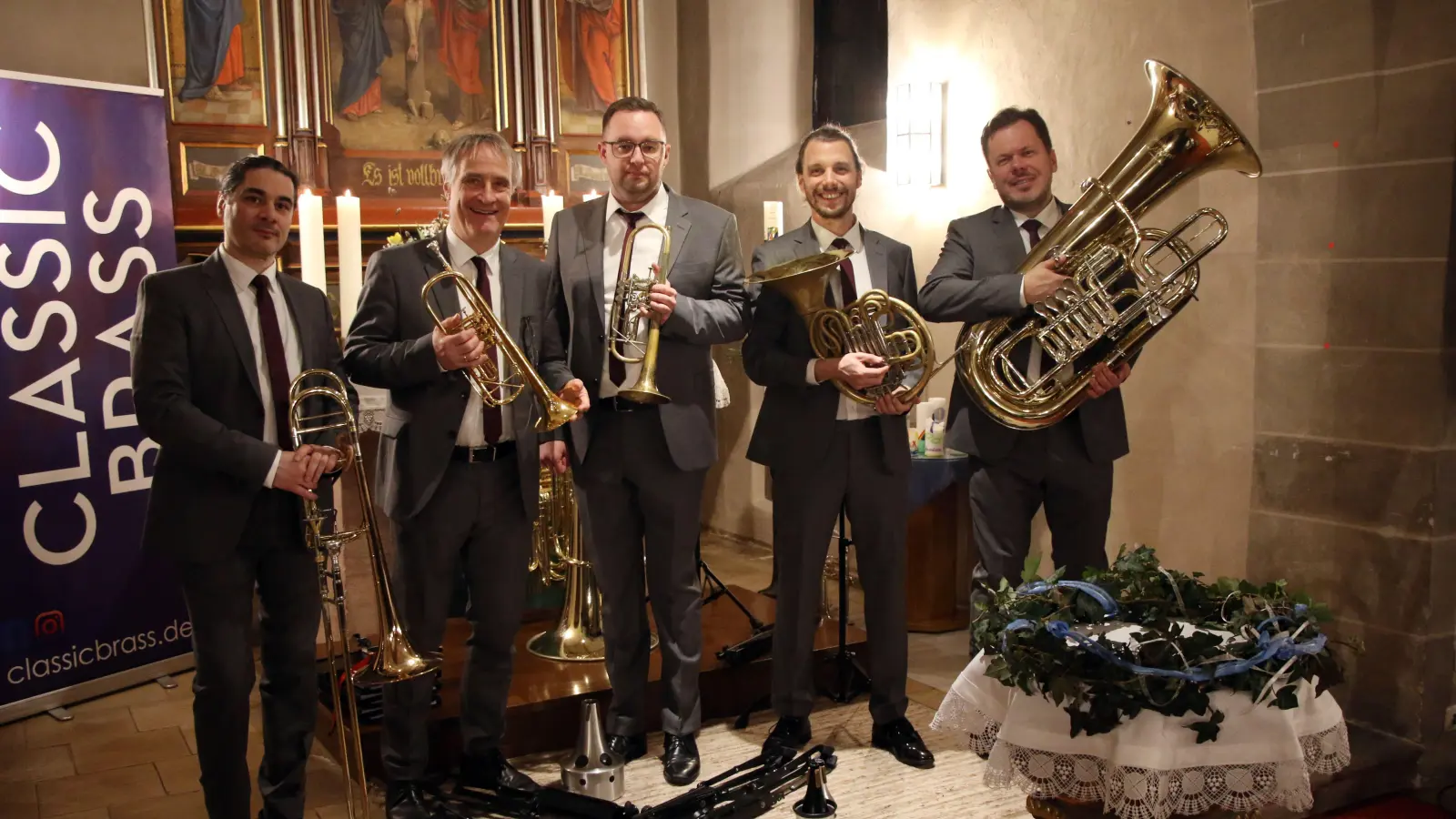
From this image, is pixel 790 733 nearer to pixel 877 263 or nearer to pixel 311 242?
pixel 877 263

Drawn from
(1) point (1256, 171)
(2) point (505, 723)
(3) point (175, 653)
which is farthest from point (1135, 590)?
(3) point (175, 653)

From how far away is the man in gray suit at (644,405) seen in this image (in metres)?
3.47

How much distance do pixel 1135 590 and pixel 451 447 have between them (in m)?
1.79

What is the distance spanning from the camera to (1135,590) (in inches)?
102

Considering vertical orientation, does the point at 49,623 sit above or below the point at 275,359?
below

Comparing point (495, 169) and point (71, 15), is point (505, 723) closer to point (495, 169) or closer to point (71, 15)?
point (495, 169)

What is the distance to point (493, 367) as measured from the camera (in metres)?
3.25

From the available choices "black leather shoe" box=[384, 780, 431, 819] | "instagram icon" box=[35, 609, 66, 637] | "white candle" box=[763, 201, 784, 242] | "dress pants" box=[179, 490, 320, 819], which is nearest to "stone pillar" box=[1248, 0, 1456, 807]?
"white candle" box=[763, 201, 784, 242]

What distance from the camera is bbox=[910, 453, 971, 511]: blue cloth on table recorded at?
4.98m

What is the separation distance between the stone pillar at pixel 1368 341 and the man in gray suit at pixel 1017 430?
71 centimetres

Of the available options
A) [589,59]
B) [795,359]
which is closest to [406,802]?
[795,359]

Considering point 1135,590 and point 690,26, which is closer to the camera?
point 1135,590

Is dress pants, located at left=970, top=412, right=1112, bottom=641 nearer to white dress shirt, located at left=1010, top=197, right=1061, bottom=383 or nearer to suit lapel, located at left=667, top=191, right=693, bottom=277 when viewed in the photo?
white dress shirt, located at left=1010, top=197, right=1061, bottom=383

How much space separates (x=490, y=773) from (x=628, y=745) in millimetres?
458
